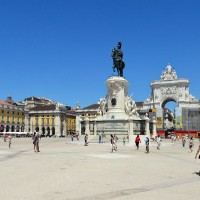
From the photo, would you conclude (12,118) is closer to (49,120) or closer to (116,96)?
(49,120)

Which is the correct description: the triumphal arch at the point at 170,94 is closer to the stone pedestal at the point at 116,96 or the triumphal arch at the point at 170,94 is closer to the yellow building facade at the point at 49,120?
the yellow building facade at the point at 49,120

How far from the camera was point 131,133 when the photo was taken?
1455 inches

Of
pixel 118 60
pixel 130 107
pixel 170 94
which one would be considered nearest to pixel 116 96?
pixel 130 107

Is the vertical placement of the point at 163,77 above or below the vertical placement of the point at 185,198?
above

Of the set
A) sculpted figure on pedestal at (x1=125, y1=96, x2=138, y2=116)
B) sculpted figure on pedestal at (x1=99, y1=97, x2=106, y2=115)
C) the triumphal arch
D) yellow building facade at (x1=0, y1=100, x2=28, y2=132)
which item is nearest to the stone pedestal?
sculpted figure on pedestal at (x1=125, y1=96, x2=138, y2=116)

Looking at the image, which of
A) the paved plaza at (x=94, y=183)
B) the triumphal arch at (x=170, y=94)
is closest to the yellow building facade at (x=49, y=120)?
the triumphal arch at (x=170, y=94)

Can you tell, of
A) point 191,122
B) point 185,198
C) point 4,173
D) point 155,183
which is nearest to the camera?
point 185,198

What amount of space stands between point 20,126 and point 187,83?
54834mm

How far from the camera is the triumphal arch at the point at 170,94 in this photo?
9794cm

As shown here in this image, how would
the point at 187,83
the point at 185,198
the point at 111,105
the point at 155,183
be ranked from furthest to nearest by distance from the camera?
the point at 187,83 < the point at 111,105 < the point at 155,183 < the point at 185,198

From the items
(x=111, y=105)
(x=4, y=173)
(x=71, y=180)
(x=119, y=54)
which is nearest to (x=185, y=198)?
(x=71, y=180)

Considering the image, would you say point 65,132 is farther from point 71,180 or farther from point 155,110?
point 71,180

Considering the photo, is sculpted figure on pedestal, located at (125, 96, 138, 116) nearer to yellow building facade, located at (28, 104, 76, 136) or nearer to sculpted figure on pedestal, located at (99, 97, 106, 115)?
Answer: sculpted figure on pedestal, located at (99, 97, 106, 115)

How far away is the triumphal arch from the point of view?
321 feet
